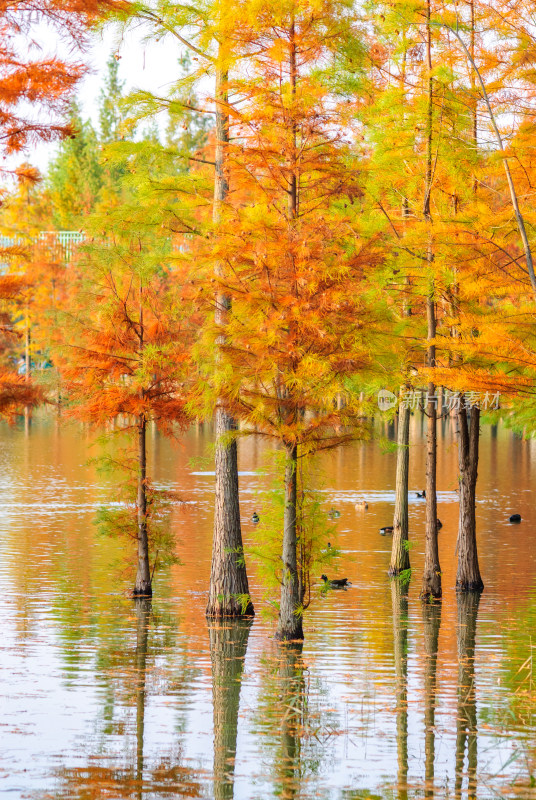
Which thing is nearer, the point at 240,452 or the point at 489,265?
the point at 489,265

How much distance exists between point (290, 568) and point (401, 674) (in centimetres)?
255

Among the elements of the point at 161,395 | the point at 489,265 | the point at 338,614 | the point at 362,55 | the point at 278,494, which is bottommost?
the point at 338,614

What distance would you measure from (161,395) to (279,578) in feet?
18.2

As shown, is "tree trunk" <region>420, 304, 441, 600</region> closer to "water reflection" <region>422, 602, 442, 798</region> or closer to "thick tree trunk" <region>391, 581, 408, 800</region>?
"water reflection" <region>422, 602, 442, 798</region>

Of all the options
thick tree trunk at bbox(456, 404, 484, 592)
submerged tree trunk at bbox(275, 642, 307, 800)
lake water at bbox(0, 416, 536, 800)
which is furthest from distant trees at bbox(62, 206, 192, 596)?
submerged tree trunk at bbox(275, 642, 307, 800)

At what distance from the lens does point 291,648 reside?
15992 mm

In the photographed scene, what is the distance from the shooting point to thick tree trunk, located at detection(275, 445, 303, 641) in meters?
16.2

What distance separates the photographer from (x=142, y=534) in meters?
20.9

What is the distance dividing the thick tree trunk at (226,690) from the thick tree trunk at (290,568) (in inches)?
30.1

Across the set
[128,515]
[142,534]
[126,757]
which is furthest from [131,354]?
[126,757]

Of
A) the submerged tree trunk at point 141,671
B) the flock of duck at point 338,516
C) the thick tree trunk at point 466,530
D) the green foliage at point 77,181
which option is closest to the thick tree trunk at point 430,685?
the thick tree trunk at point 466,530

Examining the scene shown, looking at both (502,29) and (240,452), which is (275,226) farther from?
(240,452)

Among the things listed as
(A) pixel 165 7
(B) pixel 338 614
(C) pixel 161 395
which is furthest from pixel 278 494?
(A) pixel 165 7

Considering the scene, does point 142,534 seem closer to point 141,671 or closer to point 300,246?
point 141,671
